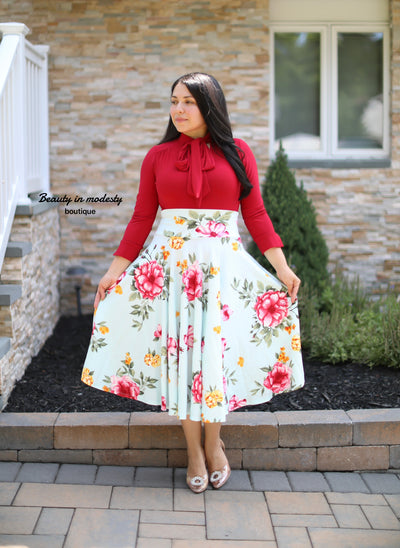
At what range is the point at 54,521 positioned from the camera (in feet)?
9.28

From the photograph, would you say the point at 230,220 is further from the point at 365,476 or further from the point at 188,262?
the point at 365,476

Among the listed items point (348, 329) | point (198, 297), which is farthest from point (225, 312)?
point (348, 329)

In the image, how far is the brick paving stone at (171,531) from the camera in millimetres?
2742

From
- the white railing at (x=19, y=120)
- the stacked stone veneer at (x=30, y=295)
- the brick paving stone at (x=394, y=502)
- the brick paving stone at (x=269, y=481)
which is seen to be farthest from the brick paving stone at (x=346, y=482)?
the white railing at (x=19, y=120)

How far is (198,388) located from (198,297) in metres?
0.40

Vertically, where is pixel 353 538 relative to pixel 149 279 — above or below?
below

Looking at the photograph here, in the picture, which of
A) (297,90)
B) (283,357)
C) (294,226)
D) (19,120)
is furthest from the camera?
(297,90)

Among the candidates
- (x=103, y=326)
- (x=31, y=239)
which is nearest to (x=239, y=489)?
(x=103, y=326)

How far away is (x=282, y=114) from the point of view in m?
5.89

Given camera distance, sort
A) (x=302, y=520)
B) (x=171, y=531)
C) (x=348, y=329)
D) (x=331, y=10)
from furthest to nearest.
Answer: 1. (x=331, y=10)
2. (x=348, y=329)
3. (x=302, y=520)
4. (x=171, y=531)

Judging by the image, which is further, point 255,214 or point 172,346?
point 255,214

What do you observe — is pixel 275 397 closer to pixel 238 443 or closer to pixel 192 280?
pixel 238 443

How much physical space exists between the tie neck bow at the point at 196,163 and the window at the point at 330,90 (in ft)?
9.80

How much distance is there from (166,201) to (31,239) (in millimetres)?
1735
